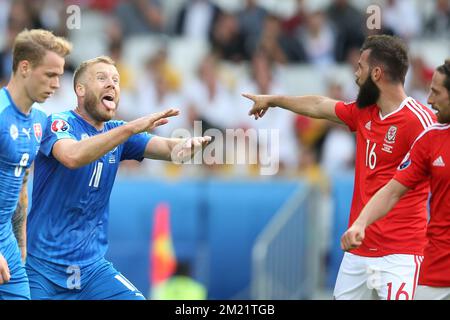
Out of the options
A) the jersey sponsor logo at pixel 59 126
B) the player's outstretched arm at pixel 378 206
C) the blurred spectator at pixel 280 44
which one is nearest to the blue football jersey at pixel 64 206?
the jersey sponsor logo at pixel 59 126

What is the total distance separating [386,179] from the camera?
8.10 metres

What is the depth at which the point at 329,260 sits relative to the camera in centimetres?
1277

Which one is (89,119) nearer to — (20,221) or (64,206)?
(64,206)

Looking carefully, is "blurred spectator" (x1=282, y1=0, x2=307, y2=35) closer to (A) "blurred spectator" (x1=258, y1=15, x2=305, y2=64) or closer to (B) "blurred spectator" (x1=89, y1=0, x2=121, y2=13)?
(A) "blurred spectator" (x1=258, y1=15, x2=305, y2=64)

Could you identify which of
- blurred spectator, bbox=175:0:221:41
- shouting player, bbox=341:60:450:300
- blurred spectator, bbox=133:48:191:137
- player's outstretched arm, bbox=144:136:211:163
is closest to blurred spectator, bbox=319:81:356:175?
blurred spectator, bbox=133:48:191:137

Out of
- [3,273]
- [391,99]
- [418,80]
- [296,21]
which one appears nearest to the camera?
[3,273]

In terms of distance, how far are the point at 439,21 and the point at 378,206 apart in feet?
32.0

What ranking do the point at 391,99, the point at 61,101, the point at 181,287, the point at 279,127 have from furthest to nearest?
the point at 61,101 < the point at 279,127 < the point at 181,287 < the point at 391,99

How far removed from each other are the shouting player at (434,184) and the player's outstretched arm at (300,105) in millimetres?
1172

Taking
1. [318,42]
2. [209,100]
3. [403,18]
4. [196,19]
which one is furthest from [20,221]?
[403,18]

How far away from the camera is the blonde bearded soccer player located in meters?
7.75

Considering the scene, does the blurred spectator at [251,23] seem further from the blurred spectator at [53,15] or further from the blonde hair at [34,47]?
the blonde hair at [34,47]

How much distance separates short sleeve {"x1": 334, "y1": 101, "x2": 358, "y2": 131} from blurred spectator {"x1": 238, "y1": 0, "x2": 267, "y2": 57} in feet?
25.7

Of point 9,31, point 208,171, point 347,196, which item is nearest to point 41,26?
point 9,31
